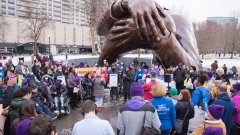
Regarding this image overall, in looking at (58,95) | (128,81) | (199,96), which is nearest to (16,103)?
(58,95)

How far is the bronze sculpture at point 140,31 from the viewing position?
7.68 meters

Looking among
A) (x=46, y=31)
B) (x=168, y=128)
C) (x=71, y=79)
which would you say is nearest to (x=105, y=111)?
(x=71, y=79)

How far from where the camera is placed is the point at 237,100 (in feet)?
13.5

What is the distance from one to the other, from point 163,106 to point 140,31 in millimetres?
4712

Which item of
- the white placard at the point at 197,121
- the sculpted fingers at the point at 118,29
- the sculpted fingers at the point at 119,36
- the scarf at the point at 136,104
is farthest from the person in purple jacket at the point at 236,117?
the sculpted fingers at the point at 118,29

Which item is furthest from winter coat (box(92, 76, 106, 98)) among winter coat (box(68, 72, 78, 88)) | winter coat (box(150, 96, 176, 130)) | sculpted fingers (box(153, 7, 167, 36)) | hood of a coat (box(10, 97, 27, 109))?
winter coat (box(150, 96, 176, 130))

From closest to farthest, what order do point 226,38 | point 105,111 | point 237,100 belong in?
1. point 237,100
2. point 105,111
3. point 226,38

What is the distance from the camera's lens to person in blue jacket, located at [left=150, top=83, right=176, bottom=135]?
3.61m

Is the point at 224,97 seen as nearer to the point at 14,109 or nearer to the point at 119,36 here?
the point at 14,109

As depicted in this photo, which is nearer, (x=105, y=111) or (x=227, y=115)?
(x=227, y=115)

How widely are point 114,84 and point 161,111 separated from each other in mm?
5276

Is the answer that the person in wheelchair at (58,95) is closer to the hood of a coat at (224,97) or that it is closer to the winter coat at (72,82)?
the winter coat at (72,82)

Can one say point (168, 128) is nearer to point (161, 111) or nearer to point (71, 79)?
point (161, 111)

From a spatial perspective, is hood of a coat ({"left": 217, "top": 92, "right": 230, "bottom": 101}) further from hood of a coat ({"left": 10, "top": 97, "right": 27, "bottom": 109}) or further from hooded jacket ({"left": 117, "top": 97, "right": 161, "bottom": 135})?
hood of a coat ({"left": 10, "top": 97, "right": 27, "bottom": 109})
